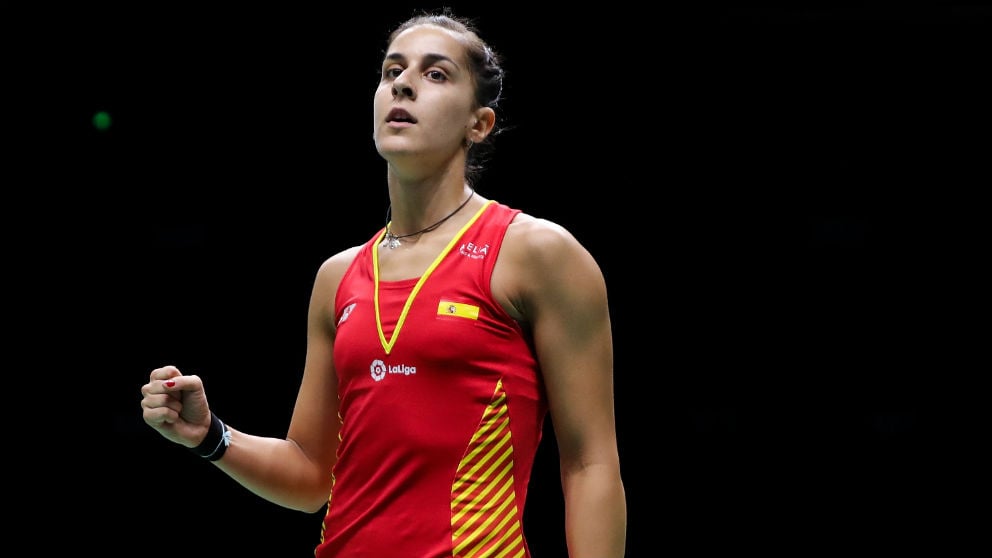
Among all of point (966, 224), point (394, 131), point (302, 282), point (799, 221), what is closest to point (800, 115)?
point (799, 221)

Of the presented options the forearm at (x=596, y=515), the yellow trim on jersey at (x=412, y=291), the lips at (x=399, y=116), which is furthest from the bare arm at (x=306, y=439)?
the forearm at (x=596, y=515)

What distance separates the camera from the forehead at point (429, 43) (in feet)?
7.70

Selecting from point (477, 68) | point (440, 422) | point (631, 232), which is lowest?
point (440, 422)

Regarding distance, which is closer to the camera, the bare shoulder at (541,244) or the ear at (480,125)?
the bare shoulder at (541,244)

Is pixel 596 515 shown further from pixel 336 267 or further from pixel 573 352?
pixel 336 267

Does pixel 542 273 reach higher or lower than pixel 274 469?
higher

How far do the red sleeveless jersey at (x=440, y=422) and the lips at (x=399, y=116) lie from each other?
0.85 feet

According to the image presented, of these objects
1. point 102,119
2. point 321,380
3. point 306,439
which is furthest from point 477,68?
point 102,119

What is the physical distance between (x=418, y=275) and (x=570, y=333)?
307mm

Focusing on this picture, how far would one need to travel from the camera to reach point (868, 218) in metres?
4.75

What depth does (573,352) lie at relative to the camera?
214 cm

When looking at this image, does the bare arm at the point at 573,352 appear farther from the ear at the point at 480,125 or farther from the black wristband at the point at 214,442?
the black wristband at the point at 214,442

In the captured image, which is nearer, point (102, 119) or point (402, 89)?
point (402, 89)

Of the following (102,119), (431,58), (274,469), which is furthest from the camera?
(102,119)
